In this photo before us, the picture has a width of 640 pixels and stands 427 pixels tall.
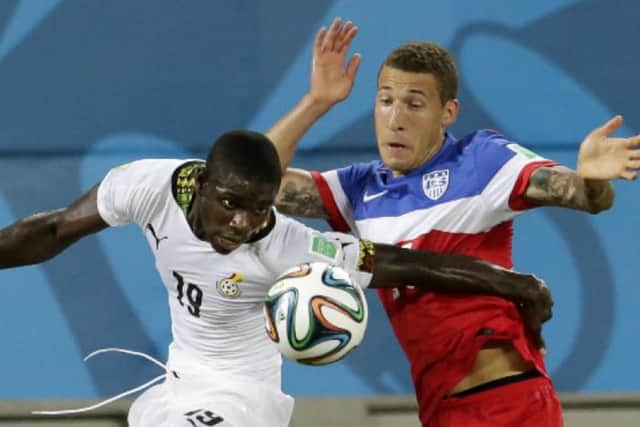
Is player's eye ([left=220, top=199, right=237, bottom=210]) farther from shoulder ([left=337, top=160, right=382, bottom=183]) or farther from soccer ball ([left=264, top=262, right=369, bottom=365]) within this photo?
shoulder ([left=337, top=160, right=382, bottom=183])

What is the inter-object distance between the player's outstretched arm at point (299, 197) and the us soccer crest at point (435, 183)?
1.23 feet

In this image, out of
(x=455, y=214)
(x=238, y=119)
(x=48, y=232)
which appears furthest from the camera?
(x=238, y=119)

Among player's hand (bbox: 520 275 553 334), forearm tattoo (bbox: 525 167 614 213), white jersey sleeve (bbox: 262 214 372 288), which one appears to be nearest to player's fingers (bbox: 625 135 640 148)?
forearm tattoo (bbox: 525 167 614 213)

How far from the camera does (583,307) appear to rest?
17.9ft

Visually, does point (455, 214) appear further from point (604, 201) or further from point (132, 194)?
point (132, 194)

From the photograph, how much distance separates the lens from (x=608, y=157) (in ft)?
10.9

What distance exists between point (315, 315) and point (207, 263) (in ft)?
1.32

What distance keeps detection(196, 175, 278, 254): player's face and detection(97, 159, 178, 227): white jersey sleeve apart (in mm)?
185

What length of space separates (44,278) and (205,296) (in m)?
2.16

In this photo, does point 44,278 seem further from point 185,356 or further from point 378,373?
point 185,356

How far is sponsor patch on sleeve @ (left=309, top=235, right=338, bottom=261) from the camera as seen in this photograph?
338 centimetres

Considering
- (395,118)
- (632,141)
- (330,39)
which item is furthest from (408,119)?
(632,141)

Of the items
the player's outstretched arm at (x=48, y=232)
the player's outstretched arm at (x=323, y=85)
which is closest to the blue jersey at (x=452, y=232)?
the player's outstretched arm at (x=323, y=85)

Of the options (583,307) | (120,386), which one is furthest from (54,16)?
(583,307)
